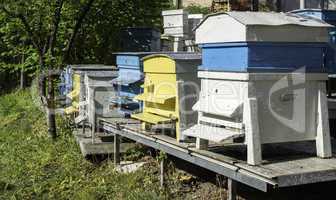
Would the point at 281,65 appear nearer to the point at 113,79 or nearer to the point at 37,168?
the point at 113,79

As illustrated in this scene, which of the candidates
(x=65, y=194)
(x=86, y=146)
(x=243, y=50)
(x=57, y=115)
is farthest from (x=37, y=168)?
(x=243, y=50)

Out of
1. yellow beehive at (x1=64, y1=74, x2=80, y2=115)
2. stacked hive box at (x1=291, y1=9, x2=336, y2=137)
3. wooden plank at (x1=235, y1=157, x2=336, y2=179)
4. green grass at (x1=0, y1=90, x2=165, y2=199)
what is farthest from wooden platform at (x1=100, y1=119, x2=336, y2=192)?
yellow beehive at (x1=64, y1=74, x2=80, y2=115)

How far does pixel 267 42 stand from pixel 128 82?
360 cm

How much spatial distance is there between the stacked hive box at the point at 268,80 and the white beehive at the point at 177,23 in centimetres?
562

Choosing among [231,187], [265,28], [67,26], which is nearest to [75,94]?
[67,26]

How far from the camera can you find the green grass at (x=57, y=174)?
7.27 m

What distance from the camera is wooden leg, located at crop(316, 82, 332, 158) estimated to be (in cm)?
504

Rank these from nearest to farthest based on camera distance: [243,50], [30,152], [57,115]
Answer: [243,50], [30,152], [57,115]

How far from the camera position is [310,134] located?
509cm

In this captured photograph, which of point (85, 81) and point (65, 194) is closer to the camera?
point (65, 194)

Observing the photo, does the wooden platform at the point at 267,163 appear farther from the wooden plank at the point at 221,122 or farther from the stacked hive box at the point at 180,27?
the stacked hive box at the point at 180,27

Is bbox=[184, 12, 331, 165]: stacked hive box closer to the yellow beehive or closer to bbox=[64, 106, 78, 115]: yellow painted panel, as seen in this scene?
the yellow beehive

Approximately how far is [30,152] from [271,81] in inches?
257

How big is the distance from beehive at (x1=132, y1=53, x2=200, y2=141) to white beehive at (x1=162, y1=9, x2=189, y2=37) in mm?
4136
